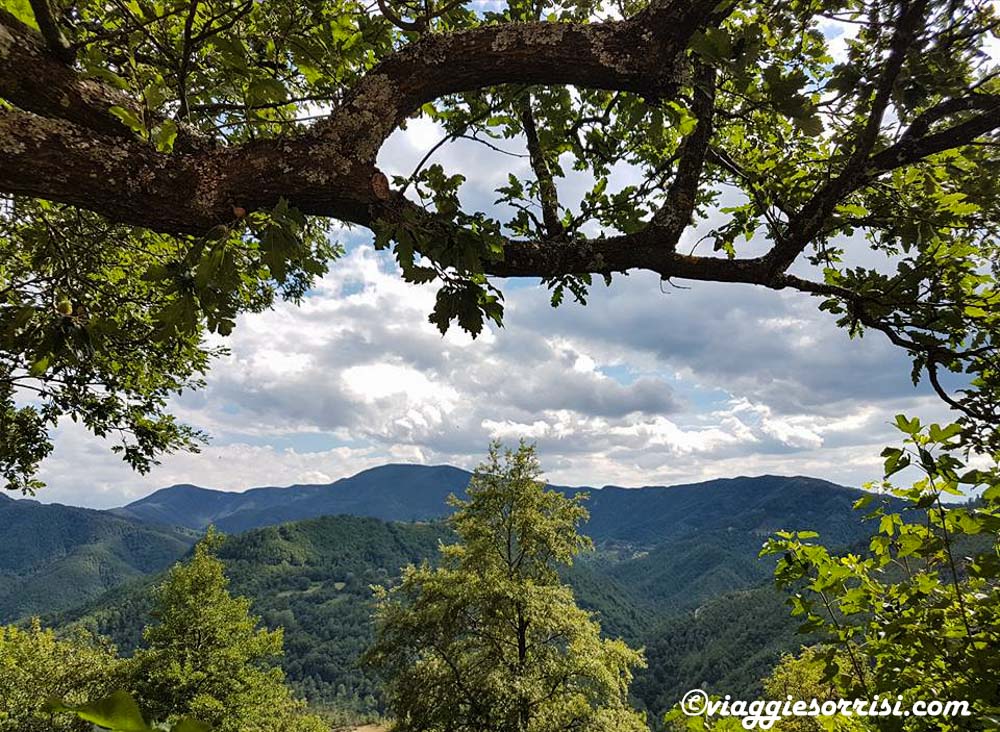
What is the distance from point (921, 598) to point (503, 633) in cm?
1558

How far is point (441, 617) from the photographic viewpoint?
15.9 m

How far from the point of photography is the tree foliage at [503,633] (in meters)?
14.8

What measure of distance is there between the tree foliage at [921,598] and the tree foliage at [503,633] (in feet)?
43.2

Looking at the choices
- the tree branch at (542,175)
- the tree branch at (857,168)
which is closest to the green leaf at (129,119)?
the tree branch at (542,175)

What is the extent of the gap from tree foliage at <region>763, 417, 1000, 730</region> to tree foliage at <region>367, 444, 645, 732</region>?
13.2 meters

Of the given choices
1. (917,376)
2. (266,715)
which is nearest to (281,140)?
(917,376)

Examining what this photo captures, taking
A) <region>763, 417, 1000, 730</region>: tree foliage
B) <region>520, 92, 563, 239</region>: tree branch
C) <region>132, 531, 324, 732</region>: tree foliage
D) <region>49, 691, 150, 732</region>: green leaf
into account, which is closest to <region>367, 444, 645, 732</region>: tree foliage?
<region>132, 531, 324, 732</region>: tree foliage

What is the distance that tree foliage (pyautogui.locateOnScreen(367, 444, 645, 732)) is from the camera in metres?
14.8

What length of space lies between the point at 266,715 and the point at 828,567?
81.8ft

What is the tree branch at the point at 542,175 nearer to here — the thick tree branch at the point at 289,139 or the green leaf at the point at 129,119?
the thick tree branch at the point at 289,139

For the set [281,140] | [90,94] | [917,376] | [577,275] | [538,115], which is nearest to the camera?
[90,94]

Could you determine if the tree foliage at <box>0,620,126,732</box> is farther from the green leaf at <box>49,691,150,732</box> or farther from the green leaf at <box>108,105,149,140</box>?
the green leaf at <box>49,691,150,732</box>

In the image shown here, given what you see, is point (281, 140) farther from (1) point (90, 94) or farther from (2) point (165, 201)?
(1) point (90, 94)

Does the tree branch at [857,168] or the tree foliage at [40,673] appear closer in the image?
the tree branch at [857,168]
